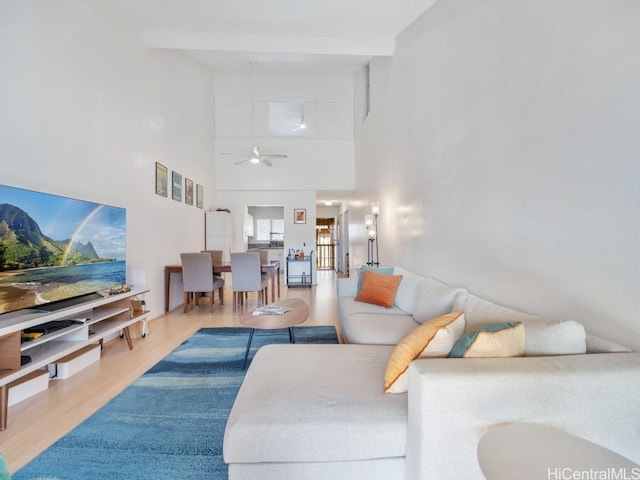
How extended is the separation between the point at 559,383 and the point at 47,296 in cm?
300

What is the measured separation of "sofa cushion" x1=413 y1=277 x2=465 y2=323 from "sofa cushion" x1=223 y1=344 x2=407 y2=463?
1029 mm

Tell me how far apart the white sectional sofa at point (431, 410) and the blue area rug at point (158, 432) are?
19.8 inches

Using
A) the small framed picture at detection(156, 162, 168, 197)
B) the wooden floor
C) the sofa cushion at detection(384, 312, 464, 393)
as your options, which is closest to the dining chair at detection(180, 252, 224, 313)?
the wooden floor

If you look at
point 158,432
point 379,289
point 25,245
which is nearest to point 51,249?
point 25,245

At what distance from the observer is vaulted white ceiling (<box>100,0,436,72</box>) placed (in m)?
3.25

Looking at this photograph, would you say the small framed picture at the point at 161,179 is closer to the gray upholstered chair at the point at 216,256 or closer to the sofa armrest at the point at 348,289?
the gray upholstered chair at the point at 216,256

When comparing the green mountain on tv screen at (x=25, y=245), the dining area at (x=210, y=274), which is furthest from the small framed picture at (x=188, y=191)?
the green mountain on tv screen at (x=25, y=245)

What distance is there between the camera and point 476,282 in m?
2.27

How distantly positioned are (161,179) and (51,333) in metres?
2.80

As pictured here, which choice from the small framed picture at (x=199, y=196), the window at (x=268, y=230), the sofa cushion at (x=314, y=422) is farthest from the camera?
the window at (x=268, y=230)

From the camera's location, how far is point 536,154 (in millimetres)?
1672

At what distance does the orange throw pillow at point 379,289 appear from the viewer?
299 centimetres

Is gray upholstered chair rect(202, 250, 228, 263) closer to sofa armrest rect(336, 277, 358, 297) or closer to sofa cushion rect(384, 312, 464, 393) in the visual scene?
sofa armrest rect(336, 277, 358, 297)

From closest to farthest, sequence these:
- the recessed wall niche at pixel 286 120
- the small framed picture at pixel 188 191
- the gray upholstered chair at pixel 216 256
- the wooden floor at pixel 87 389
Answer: the wooden floor at pixel 87 389 → the small framed picture at pixel 188 191 → the gray upholstered chair at pixel 216 256 → the recessed wall niche at pixel 286 120
